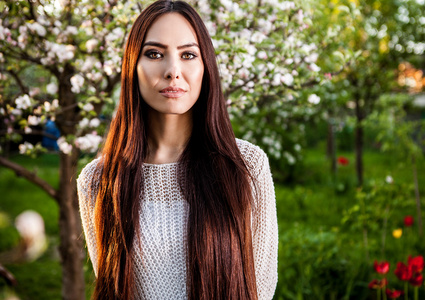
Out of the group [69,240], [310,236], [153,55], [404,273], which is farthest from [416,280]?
[69,240]

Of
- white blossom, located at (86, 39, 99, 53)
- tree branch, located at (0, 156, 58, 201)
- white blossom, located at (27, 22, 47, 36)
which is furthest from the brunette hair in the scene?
tree branch, located at (0, 156, 58, 201)

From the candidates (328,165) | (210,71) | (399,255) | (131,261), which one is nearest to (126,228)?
(131,261)

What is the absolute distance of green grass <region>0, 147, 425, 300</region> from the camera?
11.1 ft

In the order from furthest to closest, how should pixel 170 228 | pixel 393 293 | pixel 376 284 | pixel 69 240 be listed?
1. pixel 69 240
2. pixel 376 284
3. pixel 393 293
4. pixel 170 228

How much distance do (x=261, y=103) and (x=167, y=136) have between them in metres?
2.41

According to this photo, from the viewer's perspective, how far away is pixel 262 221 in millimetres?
1765

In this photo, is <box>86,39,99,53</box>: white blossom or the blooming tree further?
<box>86,39,99,53</box>: white blossom

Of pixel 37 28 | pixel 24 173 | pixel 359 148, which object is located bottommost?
pixel 359 148

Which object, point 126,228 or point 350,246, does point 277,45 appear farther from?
point 350,246

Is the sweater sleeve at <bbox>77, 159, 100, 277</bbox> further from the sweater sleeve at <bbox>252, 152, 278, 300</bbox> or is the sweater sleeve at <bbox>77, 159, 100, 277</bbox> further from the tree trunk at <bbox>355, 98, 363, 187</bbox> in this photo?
the tree trunk at <bbox>355, 98, 363, 187</bbox>

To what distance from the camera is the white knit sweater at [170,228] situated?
171 centimetres

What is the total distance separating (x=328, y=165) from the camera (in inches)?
352

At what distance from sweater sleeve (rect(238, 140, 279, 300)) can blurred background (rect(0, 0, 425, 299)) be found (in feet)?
2.17

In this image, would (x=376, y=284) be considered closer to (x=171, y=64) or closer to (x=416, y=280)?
(x=416, y=280)
